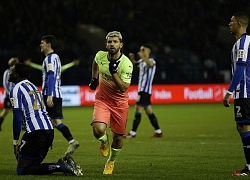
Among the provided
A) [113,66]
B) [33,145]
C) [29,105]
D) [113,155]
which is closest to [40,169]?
[33,145]

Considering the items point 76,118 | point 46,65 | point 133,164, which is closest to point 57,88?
point 46,65

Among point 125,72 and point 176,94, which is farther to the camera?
point 176,94

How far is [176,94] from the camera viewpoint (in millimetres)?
30375

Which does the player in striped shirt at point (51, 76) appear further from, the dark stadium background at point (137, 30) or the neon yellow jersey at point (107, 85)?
the dark stadium background at point (137, 30)

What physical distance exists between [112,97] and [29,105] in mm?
1319

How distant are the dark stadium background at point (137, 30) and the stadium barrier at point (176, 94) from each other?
36cm

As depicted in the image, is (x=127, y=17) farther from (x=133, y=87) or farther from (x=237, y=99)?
(x=237, y=99)

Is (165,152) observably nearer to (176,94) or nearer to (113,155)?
(113,155)

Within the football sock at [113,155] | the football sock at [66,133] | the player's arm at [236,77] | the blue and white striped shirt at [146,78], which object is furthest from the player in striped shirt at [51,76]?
the player's arm at [236,77]

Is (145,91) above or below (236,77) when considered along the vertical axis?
below

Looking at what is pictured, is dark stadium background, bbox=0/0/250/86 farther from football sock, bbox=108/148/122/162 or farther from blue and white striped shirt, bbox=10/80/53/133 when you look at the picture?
blue and white striped shirt, bbox=10/80/53/133

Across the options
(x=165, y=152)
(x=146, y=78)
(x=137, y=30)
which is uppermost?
(x=137, y=30)

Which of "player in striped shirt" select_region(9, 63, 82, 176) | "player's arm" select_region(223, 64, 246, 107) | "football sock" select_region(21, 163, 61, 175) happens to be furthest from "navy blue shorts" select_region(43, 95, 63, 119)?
"player's arm" select_region(223, 64, 246, 107)

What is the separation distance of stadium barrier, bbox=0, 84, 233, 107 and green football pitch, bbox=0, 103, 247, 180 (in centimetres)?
781
